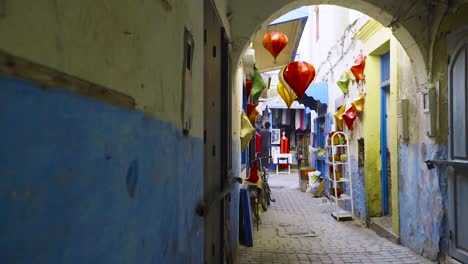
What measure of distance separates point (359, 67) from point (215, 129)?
5.00 metres

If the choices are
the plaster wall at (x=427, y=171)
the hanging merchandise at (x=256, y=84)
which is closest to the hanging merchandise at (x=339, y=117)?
the hanging merchandise at (x=256, y=84)

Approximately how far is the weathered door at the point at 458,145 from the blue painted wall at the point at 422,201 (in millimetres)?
181

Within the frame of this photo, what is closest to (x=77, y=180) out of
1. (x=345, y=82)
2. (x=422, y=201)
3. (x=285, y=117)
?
(x=422, y=201)

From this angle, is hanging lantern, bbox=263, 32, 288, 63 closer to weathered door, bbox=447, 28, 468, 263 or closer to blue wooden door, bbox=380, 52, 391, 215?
blue wooden door, bbox=380, 52, 391, 215

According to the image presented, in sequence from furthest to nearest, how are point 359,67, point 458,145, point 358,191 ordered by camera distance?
point 358,191 → point 359,67 → point 458,145

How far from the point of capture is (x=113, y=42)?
3.47 ft

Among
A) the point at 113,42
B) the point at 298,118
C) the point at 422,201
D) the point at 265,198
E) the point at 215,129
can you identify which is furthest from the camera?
the point at 298,118

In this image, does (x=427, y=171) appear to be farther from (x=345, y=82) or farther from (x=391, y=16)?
(x=345, y=82)

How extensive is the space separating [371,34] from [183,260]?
624 cm

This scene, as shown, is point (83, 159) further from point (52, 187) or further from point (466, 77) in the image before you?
point (466, 77)

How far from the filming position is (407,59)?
526cm

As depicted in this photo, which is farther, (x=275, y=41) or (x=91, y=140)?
(x=275, y=41)

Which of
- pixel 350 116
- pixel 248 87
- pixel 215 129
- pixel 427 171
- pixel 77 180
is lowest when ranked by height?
pixel 427 171

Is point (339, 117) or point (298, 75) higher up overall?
point (298, 75)
